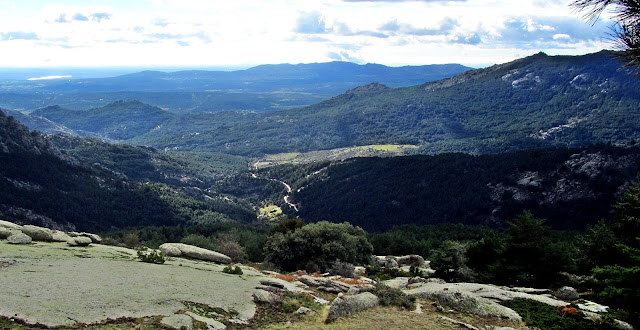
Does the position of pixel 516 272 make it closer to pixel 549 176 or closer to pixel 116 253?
pixel 116 253

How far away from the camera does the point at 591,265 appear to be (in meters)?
33.0

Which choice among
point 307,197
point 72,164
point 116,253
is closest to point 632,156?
point 307,197

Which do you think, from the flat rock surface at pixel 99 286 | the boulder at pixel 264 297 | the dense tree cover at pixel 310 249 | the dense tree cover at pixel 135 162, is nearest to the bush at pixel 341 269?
the dense tree cover at pixel 310 249

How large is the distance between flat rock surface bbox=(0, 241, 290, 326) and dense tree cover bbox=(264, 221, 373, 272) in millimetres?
10427

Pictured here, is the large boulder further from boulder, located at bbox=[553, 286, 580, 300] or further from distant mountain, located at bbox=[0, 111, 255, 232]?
distant mountain, located at bbox=[0, 111, 255, 232]

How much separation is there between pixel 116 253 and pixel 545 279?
2889cm

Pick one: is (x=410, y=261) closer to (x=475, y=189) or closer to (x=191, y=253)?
(x=191, y=253)

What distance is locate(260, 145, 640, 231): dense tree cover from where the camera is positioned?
107125 mm

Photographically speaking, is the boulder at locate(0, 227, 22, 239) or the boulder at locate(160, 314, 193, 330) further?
the boulder at locate(0, 227, 22, 239)

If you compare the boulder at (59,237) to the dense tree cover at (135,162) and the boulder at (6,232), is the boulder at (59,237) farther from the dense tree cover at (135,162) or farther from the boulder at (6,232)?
the dense tree cover at (135,162)

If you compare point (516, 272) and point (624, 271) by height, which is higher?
point (624, 271)

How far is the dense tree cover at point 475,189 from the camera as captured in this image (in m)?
107

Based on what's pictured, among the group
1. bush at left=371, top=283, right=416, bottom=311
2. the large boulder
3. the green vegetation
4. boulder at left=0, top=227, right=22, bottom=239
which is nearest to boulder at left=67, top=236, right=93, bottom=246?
boulder at left=0, top=227, right=22, bottom=239

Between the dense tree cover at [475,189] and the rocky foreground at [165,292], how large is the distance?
294 feet
